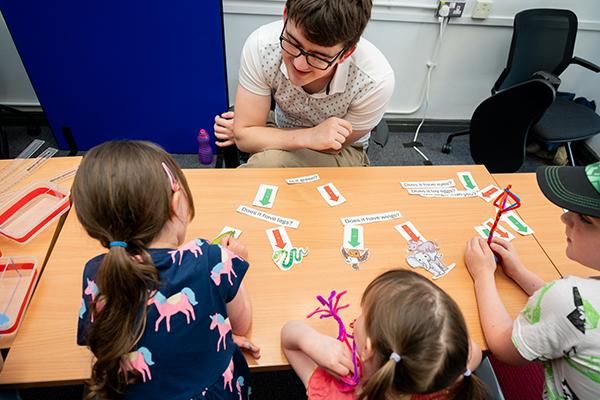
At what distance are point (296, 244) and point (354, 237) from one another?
0.58ft

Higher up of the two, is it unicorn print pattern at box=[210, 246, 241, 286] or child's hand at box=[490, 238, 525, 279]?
unicorn print pattern at box=[210, 246, 241, 286]

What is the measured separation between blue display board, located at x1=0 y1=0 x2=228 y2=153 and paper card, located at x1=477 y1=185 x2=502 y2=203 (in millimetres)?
1488

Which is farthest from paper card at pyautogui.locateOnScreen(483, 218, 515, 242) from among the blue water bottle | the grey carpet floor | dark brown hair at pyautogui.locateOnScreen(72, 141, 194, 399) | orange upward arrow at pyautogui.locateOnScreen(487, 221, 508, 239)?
the blue water bottle

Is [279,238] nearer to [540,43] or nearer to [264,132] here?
[264,132]

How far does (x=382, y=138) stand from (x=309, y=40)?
0.68 meters

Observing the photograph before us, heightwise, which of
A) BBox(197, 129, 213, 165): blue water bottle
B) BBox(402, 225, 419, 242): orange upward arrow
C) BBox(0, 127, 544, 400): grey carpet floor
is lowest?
BBox(0, 127, 544, 400): grey carpet floor

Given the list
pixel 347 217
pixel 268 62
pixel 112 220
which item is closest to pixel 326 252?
pixel 347 217

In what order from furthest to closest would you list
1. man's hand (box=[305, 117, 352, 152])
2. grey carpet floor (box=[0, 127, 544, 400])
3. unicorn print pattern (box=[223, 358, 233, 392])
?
grey carpet floor (box=[0, 127, 544, 400]) → man's hand (box=[305, 117, 352, 152]) → unicorn print pattern (box=[223, 358, 233, 392])

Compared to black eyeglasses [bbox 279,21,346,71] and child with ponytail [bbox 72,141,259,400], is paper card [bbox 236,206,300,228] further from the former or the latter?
black eyeglasses [bbox 279,21,346,71]

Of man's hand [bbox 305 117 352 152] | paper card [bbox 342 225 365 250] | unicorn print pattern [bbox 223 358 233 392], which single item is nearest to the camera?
unicorn print pattern [bbox 223 358 233 392]

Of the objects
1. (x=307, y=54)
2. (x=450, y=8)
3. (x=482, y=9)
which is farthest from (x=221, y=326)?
(x=482, y=9)

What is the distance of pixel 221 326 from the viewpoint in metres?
0.86

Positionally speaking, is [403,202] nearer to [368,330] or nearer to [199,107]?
[368,330]

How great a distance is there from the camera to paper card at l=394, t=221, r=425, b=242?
1176mm
